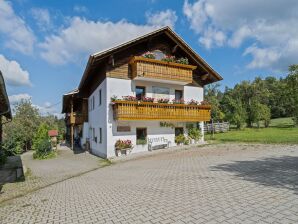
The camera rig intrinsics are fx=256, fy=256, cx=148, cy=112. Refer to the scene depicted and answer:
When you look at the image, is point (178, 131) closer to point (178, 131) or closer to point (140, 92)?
point (178, 131)

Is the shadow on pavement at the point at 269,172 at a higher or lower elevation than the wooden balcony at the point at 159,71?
lower

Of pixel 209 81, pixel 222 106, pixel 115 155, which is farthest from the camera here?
pixel 222 106

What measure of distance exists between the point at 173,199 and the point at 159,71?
41.8 ft

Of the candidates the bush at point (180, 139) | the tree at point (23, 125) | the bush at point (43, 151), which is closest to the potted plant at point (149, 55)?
the bush at point (180, 139)

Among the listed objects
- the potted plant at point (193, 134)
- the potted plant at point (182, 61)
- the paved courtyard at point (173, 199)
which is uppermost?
the potted plant at point (182, 61)

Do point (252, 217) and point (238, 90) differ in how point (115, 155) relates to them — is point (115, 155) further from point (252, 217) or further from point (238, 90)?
point (238, 90)

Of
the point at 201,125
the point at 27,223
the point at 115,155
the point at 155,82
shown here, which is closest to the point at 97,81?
the point at 155,82

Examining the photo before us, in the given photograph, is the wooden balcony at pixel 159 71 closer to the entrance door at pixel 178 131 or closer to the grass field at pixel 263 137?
the entrance door at pixel 178 131

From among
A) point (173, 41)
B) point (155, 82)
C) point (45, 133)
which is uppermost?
point (173, 41)

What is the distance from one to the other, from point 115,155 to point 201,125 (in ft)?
26.3

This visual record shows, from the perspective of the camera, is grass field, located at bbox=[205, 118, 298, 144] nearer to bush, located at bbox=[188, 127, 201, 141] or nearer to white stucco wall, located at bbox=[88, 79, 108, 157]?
bush, located at bbox=[188, 127, 201, 141]

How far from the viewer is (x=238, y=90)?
54875mm

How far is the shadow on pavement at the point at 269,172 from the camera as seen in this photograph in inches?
305

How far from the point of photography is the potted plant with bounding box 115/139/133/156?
17359 mm
